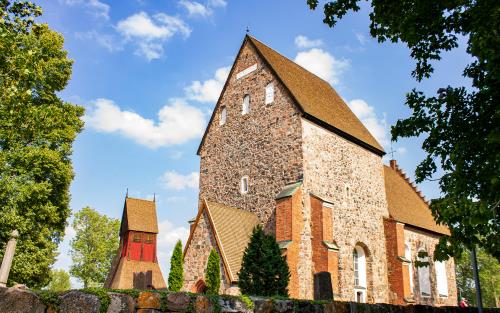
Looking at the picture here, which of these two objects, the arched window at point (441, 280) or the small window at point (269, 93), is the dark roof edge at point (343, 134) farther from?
the arched window at point (441, 280)

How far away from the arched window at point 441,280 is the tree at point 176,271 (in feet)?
59.8

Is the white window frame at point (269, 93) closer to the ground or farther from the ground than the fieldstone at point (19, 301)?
farther from the ground

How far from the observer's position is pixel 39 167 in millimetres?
18031

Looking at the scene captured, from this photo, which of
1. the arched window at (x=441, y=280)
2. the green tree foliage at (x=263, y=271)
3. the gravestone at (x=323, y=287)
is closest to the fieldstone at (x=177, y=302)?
the gravestone at (x=323, y=287)

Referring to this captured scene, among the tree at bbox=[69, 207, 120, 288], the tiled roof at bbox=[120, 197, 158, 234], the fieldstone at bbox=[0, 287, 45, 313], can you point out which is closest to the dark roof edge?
the fieldstone at bbox=[0, 287, 45, 313]

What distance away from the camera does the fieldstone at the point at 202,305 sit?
15.7ft

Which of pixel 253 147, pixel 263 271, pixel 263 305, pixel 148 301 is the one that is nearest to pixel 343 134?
pixel 253 147

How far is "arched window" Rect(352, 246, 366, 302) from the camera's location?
2008cm

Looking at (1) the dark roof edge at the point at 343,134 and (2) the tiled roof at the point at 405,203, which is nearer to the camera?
(1) the dark roof edge at the point at 343,134

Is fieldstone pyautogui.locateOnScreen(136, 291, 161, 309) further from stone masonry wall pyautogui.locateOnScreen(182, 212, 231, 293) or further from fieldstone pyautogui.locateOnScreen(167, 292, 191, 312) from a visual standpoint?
stone masonry wall pyautogui.locateOnScreen(182, 212, 231, 293)

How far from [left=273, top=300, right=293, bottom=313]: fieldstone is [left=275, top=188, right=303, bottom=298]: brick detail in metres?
10.6

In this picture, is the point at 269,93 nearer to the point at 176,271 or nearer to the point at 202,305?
the point at 176,271

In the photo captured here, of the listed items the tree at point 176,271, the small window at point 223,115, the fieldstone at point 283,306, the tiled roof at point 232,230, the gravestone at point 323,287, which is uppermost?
the small window at point 223,115

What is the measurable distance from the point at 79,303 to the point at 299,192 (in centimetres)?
1413
